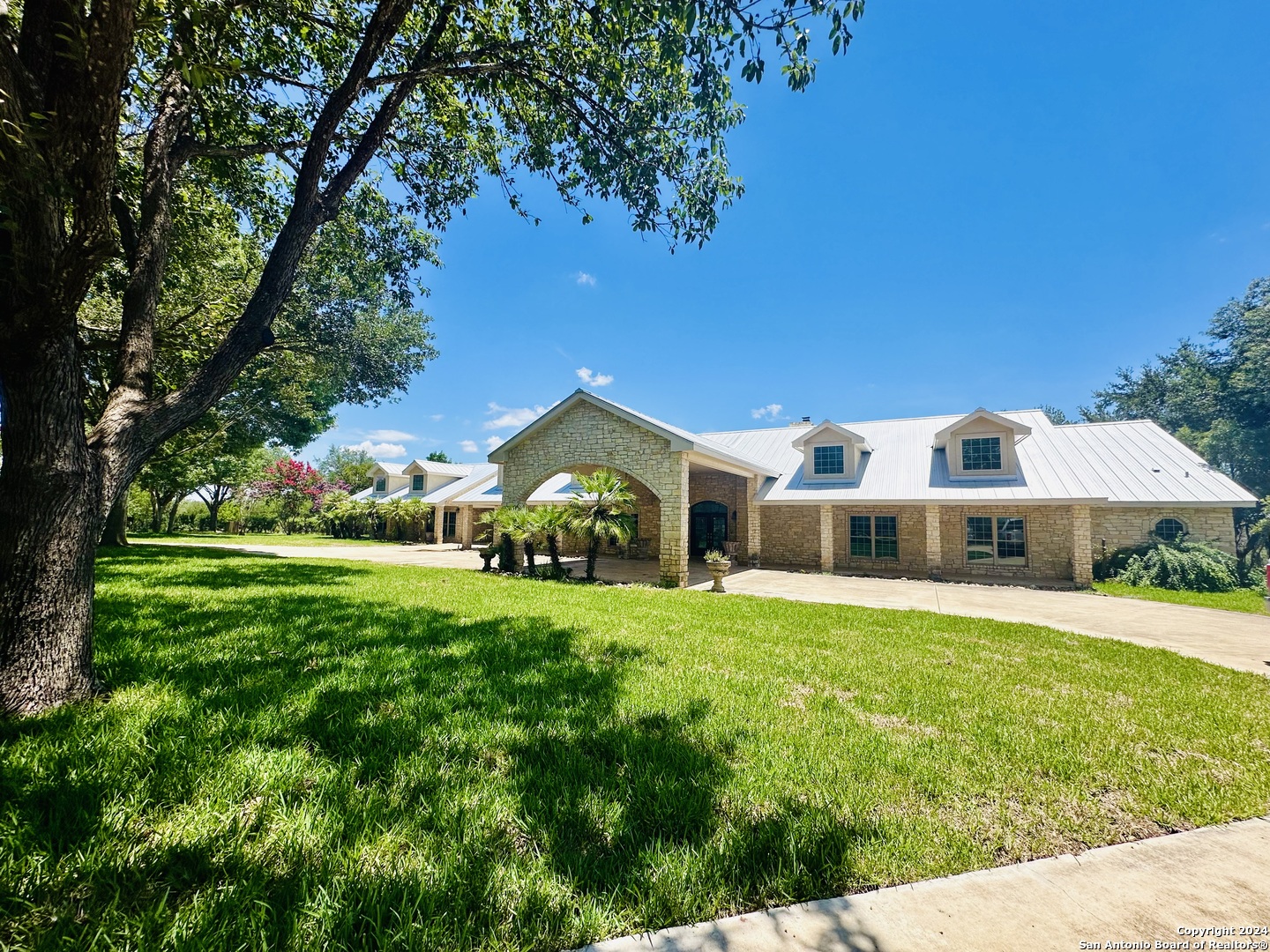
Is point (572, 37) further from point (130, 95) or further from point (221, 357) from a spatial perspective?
point (221, 357)

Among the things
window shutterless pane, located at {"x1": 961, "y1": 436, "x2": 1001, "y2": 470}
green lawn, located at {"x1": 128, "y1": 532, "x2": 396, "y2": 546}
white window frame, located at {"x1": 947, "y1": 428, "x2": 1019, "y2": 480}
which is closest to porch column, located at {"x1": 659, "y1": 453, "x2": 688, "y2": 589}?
white window frame, located at {"x1": 947, "y1": 428, "x2": 1019, "y2": 480}

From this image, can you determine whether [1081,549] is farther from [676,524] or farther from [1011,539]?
[676,524]

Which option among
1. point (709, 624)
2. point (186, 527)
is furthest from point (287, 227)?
point (186, 527)

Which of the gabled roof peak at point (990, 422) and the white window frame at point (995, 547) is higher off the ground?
the gabled roof peak at point (990, 422)

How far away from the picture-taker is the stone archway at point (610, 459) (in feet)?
41.5

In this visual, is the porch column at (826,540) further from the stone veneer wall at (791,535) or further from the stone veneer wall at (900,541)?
the stone veneer wall at (900,541)

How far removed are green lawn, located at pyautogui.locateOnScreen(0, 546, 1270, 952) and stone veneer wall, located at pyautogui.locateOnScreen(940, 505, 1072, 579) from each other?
1024cm

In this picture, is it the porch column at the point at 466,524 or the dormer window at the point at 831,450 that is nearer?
the dormer window at the point at 831,450

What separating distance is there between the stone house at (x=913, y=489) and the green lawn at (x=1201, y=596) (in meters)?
0.80

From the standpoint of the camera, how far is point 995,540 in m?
15.7

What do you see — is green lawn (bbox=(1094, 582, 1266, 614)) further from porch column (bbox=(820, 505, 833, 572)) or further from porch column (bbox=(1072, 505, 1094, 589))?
porch column (bbox=(820, 505, 833, 572))

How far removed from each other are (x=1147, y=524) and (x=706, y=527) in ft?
45.5

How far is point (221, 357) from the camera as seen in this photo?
467 cm

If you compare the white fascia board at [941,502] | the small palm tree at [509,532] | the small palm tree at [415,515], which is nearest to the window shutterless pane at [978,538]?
the white fascia board at [941,502]
